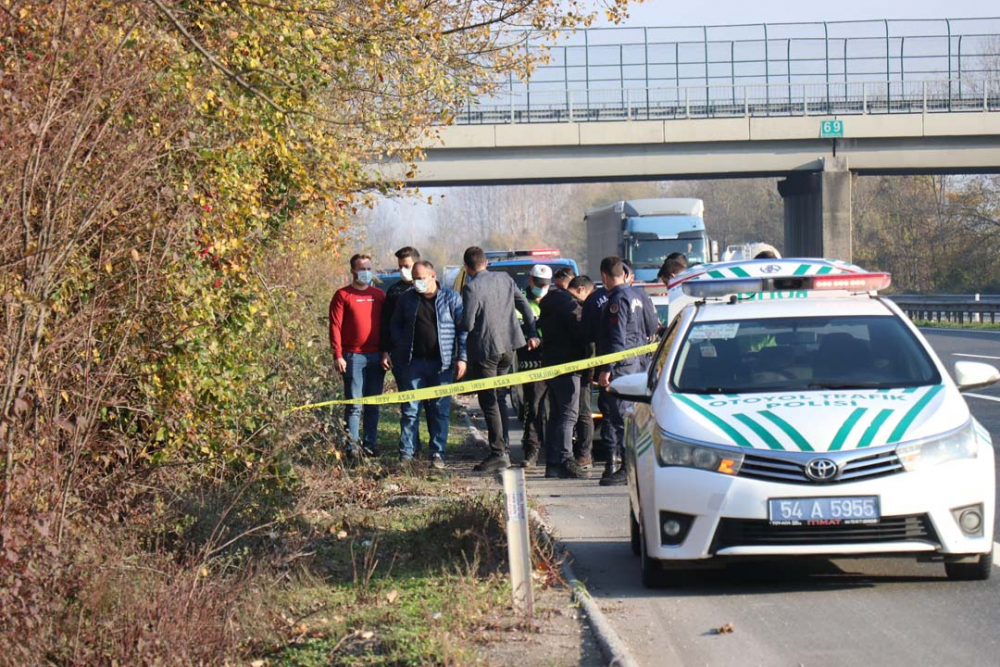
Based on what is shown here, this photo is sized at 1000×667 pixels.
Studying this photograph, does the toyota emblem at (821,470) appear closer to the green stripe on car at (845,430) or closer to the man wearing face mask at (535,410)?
the green stripe on car at (845,430)

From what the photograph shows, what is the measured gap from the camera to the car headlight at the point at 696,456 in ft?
22.3

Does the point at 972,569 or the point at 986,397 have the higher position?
the point at 972,569

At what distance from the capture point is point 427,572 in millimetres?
7699

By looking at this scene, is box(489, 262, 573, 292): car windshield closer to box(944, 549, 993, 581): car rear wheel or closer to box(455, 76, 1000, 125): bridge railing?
box(944, 549, 993, 581): car rear wheel

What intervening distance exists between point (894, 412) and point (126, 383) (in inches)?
168

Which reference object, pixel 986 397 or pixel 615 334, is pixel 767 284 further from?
pixel 986 397

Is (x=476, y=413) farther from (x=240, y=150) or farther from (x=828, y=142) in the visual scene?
(x=828, y=142)

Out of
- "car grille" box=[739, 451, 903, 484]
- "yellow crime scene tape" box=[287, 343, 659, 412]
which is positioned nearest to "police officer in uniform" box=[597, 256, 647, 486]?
"yellow crime scene tape" box=[287, 343, 659, 412]

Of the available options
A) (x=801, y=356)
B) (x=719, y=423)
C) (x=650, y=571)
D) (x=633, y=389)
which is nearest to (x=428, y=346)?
(x=633, y=389)

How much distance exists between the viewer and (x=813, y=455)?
6688 millimetres

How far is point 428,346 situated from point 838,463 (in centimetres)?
629

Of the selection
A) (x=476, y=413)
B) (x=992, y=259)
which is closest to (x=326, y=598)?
(x=476, y=413)

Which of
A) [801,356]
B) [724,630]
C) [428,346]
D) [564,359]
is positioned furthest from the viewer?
[428,346]

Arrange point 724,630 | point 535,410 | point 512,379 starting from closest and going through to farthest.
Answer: point 724,630
point 512,379
point 535,410
